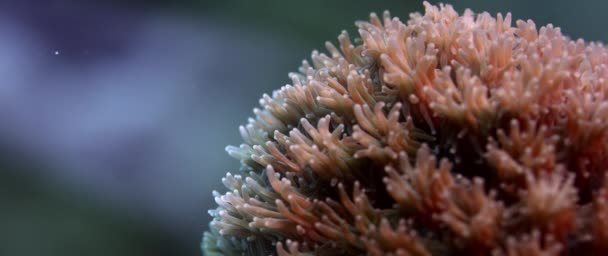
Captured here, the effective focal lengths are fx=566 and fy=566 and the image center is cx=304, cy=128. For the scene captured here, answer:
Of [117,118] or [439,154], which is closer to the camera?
[439,154]

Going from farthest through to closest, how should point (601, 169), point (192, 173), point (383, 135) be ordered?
point (192, 173) → point (383, 135) → point (601, 169)

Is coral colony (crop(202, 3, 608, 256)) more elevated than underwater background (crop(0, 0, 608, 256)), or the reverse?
underwater background (crop(0, 0, 608, 256))

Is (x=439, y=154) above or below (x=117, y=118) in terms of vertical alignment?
below

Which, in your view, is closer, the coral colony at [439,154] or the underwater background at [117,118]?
the coral colony at [439,154]

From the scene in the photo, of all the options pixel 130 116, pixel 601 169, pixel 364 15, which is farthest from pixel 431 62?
pixel 364 15

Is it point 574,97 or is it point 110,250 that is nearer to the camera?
point 574,97

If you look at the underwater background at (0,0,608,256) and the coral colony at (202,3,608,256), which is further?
the underwater background at (0,0,608,256)

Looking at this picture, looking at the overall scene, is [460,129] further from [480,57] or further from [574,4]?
[574,4]

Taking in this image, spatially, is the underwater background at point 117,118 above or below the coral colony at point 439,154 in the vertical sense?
above
